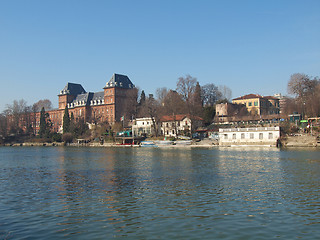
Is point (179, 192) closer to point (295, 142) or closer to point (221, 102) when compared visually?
point (295, 142)

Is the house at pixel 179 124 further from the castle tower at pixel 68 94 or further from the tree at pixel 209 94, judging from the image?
the castle tower at pixel 68 94

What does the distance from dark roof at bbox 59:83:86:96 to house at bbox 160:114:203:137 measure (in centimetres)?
6727

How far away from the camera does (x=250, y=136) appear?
6278 cm

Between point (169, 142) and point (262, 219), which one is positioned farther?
point (169, 142)

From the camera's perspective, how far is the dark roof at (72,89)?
457 feet

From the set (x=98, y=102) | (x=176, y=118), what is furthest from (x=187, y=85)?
(x=98, y=102)

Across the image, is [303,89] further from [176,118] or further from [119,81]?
[119,81]

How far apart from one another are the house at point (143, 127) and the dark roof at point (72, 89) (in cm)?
5723

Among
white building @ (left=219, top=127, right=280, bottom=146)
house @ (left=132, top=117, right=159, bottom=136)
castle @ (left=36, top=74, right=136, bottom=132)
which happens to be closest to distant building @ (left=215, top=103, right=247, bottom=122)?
house @ (left=132, top=117, right=159, bottom=136)

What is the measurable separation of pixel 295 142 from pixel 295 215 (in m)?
49.1

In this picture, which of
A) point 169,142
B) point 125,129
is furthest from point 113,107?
point 169,142

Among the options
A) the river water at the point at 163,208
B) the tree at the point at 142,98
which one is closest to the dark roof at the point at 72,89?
the tree at the point at 142,98

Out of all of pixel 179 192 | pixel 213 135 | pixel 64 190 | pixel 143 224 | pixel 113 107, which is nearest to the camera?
pixel 143 224

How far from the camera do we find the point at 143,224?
11.3 m
